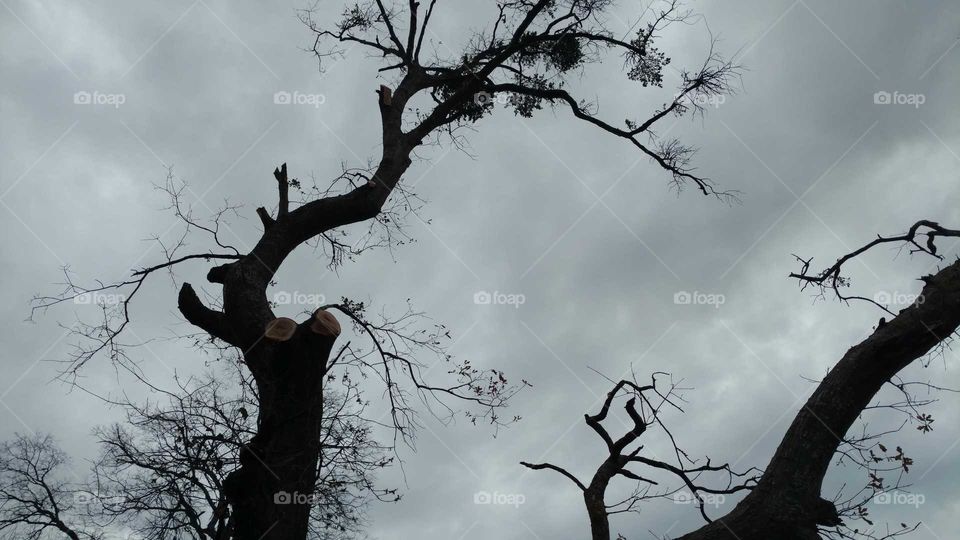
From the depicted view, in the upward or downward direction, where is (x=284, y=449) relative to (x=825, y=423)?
upward

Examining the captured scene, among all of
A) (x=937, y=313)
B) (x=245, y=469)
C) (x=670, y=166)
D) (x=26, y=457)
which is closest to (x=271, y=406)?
(x=245, y=469)

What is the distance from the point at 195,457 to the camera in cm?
410

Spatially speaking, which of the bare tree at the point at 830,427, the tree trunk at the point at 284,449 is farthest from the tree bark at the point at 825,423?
the tree trunk at the point at 284,449

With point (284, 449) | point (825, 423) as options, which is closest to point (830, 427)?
point (825, 423)

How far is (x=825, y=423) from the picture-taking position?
12.1 feet

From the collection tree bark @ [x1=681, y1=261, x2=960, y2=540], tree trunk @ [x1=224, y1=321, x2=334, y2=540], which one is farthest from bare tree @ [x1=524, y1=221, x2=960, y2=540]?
tree trunk @ [x1=224, y1=321, x2=334, y2=540]

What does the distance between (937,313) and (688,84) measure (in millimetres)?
4643

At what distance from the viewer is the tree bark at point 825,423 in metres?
3.54

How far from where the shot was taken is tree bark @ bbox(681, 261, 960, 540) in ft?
11.6

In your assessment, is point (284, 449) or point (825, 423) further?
point (284, 449)

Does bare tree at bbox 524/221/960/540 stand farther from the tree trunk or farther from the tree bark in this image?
the tree trunk

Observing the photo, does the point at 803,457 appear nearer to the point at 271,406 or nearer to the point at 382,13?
the point at 271,406

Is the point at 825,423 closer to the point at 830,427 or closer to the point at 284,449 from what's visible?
the point at 830,427

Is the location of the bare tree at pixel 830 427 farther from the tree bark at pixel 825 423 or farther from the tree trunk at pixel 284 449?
the tree trunk at pixel 284 449
